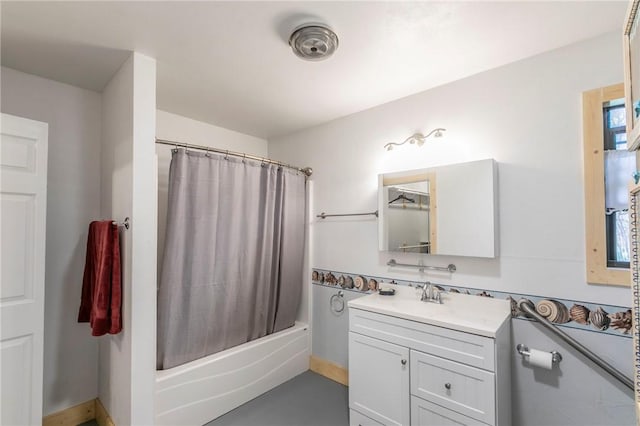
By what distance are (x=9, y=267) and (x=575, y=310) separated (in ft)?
9.67

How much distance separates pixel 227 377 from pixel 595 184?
258 cm

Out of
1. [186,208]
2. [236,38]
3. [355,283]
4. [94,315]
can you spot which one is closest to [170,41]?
[236,38]

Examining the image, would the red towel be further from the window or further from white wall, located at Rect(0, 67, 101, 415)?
the window

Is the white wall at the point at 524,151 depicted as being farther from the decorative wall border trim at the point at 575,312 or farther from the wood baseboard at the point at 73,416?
the wood baseboard at the point at 73,416

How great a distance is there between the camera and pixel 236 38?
1.51 metres

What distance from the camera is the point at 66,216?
201 cm

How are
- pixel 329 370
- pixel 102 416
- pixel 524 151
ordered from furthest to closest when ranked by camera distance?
pixel 329 370
pixel 102 416
pixel 524 151

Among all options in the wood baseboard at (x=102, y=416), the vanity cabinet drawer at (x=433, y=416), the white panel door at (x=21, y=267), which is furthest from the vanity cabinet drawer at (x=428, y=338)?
the white panel door at (x=21, y=267)

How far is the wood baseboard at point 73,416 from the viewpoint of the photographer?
1897 mm

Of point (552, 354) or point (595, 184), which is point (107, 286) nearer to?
point (552, 354)

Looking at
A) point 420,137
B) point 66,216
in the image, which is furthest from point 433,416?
point 66,216

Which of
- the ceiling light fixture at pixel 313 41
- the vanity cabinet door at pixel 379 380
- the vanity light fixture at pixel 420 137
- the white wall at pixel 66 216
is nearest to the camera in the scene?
the ceiling light fixture at pixel 313 41

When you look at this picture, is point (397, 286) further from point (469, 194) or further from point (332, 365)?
point (332, 365)

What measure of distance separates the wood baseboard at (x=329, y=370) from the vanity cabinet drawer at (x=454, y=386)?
1.03 m
